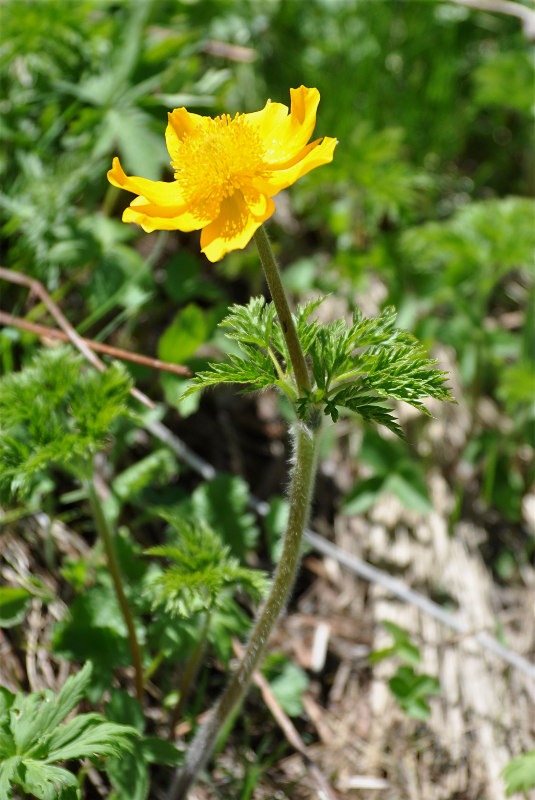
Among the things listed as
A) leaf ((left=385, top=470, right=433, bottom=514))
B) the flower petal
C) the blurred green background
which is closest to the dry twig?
the blurred green background

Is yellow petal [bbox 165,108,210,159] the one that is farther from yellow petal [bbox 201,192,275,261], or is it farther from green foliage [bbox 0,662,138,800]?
green foliage [bbox 0,662,138,800]

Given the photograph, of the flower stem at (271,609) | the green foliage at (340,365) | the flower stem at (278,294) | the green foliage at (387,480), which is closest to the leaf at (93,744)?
the flower stem at (271,609)

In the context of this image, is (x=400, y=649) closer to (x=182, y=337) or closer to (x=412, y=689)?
(x=412, y=689)

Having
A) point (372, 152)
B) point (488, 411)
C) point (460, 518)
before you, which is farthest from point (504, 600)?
point (372, 152)

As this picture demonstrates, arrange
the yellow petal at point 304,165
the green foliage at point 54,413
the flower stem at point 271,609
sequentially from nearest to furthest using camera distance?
the yellow petal at point 304,165 → the flower stem at point 271,609 → the green foliage at point 54,413

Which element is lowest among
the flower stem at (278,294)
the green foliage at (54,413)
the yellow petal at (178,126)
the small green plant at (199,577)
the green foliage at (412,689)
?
the green foliage at (412,689)

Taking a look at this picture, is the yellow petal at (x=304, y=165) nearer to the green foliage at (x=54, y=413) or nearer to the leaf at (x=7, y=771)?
the green foliage at (x=54, y=413)

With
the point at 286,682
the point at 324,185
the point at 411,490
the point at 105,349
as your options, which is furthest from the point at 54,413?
the point at 324,185
